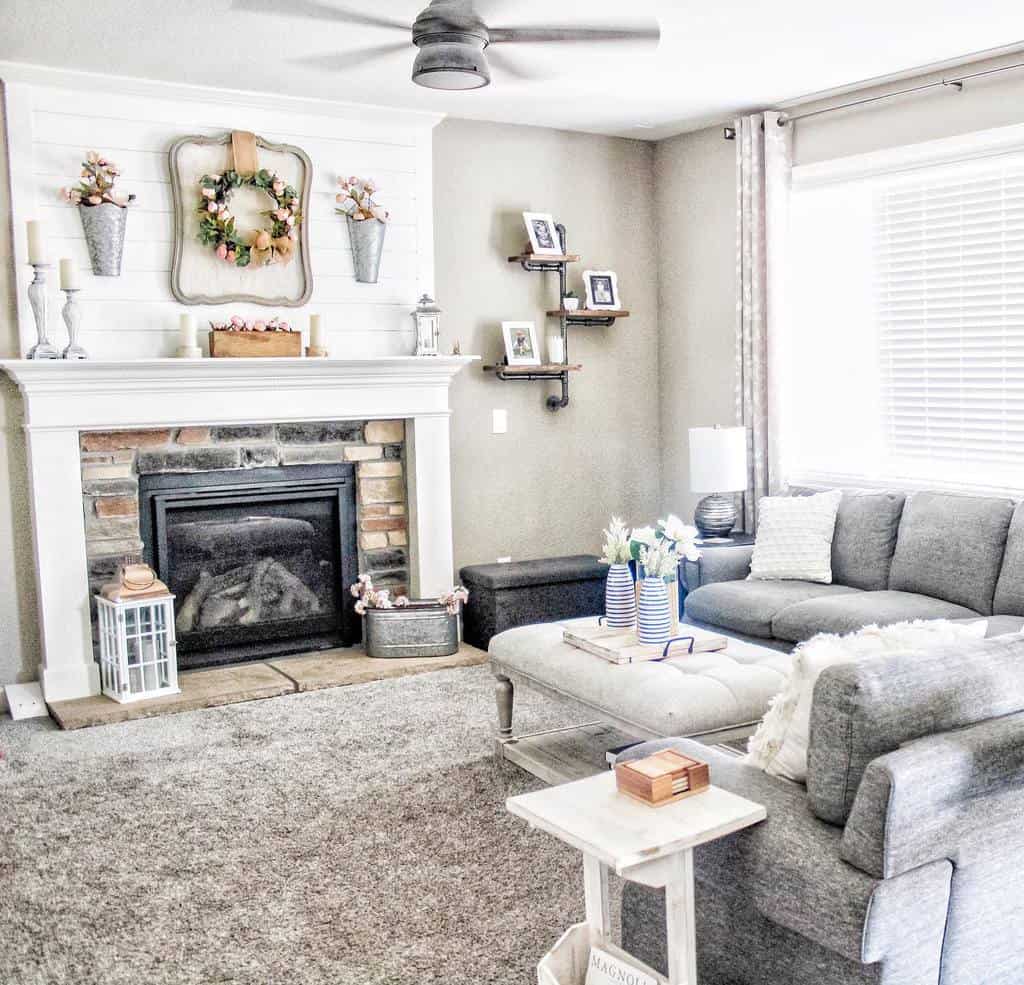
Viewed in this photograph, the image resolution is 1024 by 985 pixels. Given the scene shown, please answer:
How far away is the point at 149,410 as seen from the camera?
193 inches

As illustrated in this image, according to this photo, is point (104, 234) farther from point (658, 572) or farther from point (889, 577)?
point (889, 577)

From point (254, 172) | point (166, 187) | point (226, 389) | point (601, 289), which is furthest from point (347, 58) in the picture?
point (601, 289)

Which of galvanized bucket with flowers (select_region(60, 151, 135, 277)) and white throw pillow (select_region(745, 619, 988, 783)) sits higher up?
galvanized bucket with flowers (select_region(60, 151, 135, 277))

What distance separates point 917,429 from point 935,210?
0.98 meters

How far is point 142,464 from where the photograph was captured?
16.5 ft

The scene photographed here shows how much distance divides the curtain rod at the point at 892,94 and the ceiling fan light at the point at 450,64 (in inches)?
89.4

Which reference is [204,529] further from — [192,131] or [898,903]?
[898,903]

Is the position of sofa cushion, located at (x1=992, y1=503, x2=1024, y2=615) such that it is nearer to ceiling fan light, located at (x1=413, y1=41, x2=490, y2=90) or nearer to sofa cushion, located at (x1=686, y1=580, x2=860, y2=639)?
sofa cushion, located at (x1=686, y1=580, x2=860, y2=639)

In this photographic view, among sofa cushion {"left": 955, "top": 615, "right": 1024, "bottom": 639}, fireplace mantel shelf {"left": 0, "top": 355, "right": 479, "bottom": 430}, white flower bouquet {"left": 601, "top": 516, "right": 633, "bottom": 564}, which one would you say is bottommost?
sofa cushion {"left": 955, "top": 615, "right": 1024, "bottom": 639}

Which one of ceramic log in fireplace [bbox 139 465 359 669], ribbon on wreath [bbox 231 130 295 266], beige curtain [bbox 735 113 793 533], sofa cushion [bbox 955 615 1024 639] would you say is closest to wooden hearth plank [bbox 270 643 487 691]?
ceramic log in fireplace [bbox 139 465 359 669]

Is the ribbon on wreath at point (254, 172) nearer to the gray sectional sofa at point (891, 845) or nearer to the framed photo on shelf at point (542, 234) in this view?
the framed photo on shelf at point (542, 234)

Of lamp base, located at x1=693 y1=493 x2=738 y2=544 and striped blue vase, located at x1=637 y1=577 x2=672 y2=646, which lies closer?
striped blue vase, located at x1=637 y1=577 x2=672 y2=646

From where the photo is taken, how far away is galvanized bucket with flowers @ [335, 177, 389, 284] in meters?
5.32

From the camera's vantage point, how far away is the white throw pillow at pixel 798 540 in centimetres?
500
